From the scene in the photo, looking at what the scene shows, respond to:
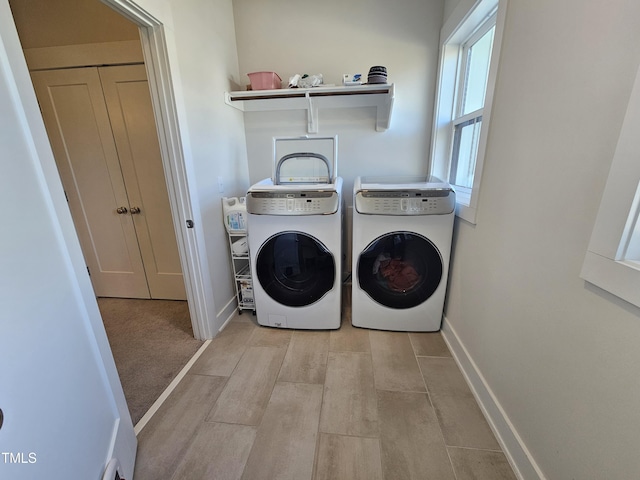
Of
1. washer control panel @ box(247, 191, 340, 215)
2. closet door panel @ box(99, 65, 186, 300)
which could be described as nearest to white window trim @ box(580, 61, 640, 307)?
washer control panel @ box(247, 191, 340, 215)

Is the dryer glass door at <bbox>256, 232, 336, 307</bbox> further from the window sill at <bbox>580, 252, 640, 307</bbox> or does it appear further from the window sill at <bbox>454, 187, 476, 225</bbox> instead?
the window sill at <bbox>580, 252, 640, 307</bbox>

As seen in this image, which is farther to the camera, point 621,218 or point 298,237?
point 298,237

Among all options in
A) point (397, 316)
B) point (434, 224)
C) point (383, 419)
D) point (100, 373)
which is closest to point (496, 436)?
point (383, 419)

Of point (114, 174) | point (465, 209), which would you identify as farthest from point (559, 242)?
point (114, 174)

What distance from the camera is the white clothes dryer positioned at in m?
1.62

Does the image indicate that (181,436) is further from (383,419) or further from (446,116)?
(446,116)

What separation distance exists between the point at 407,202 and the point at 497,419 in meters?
1.15

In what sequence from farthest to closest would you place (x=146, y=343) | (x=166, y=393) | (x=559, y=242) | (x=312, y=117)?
(x=312, y=117), (x=146, y=343), (x=166, y=393), (x=559, y=242)

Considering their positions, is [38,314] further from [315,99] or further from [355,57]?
[355,57]

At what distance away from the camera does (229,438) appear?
1177 mm

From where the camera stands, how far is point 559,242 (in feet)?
2.84

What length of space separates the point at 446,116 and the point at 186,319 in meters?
2.65

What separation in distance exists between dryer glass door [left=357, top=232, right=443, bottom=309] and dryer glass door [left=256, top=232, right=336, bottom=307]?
9.9 inches

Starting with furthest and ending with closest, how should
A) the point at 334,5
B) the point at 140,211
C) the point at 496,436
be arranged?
the point at 140,211, the point at 334,5, the point at 496,436
